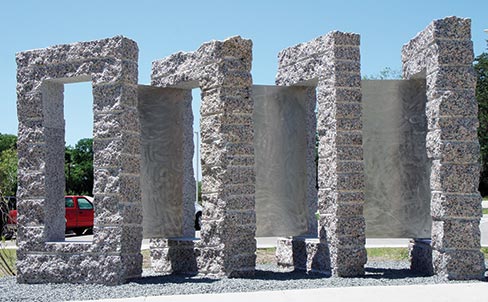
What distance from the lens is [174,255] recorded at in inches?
419

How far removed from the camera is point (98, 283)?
9.07 m

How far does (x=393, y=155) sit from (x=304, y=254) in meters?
2.10

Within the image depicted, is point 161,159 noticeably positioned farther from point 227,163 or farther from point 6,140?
point 6,140

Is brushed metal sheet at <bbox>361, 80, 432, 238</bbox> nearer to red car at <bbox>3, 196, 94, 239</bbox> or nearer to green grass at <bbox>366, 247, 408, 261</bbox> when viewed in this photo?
green grass at <bbox>366, 247, 408, 261</bbox>

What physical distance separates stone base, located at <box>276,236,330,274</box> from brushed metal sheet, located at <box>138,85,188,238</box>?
1.78 meters

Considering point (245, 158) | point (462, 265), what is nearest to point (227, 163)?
point (245, 158)

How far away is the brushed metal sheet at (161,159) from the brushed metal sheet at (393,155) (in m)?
3.03

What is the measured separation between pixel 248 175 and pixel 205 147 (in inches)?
30.0

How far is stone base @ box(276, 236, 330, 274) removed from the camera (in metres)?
9.90

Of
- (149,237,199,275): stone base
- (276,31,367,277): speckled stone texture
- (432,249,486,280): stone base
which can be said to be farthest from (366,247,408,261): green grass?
(149,237,199,275): stone base

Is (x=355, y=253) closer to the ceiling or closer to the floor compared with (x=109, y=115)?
closer to the floor

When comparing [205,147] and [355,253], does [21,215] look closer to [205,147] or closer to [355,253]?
[205,147]

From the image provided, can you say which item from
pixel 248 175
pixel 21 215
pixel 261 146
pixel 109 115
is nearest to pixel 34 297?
pixel 21 215

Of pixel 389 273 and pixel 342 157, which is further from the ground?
pixel 342 157
